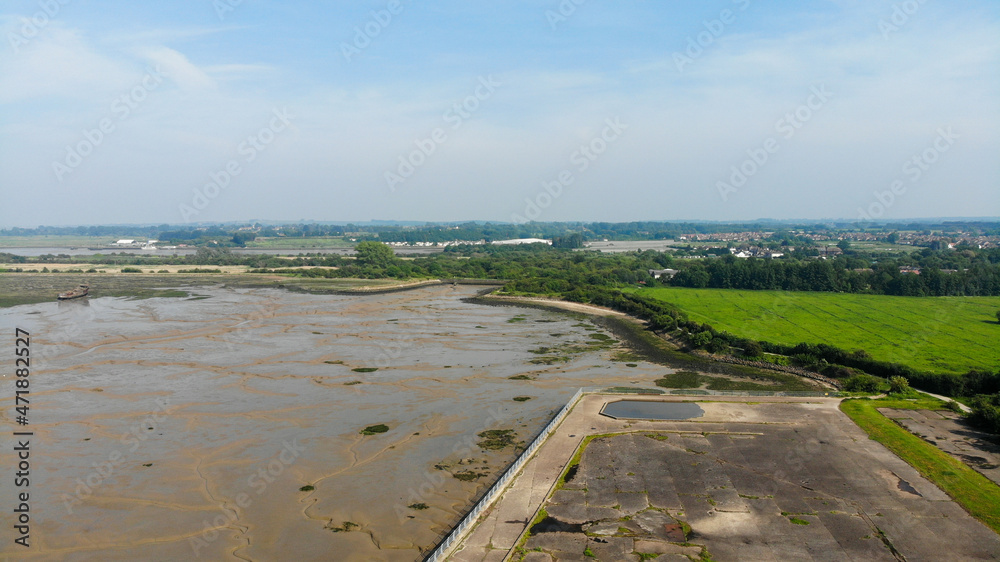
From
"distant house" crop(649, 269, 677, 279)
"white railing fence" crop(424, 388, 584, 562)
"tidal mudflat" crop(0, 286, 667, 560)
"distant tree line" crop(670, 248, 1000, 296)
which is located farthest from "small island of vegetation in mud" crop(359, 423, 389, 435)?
"distant house" crop(649, 269, 677, 279)

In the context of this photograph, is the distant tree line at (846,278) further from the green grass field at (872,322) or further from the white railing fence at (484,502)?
the white railing fence at (484,502)

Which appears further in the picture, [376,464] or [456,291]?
[456,291]

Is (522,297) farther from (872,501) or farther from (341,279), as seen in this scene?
(872,501)

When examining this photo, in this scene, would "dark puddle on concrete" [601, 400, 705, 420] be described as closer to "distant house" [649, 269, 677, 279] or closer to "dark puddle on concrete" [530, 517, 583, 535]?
"dark puddle on concrete" [530, 517, 583, 535]

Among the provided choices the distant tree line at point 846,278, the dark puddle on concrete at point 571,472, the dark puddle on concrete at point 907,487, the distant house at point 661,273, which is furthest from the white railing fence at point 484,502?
the distant house at point 661,273

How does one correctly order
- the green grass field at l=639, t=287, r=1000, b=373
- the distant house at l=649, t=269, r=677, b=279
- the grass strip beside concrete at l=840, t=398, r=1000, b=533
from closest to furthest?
the grass strip beside concrete at l=840, t=398, r=1000, b=533 → the green grass field at l=639, t=287, r=1000, b=373 → the distant house at l=649, t=269, r=677, b=279

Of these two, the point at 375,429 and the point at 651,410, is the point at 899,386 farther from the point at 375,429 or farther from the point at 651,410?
the point at 375,429

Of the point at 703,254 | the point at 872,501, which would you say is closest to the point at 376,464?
the point at 872,501
